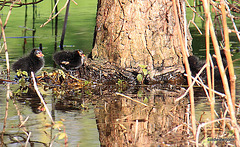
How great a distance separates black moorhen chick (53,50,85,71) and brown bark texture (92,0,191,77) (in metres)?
0.61

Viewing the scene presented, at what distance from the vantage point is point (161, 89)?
5.89 meters

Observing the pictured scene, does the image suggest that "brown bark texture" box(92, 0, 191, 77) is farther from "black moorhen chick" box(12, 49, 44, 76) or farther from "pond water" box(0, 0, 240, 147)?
"black moorhen chick" box(12, 49, 44, 76)

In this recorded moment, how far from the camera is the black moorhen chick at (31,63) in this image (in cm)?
695

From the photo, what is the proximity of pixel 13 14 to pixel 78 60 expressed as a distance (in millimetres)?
8642

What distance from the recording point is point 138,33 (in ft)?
20.4

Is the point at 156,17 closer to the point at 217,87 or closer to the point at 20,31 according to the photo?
the point at 217,87

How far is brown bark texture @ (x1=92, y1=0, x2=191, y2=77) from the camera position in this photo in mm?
6191

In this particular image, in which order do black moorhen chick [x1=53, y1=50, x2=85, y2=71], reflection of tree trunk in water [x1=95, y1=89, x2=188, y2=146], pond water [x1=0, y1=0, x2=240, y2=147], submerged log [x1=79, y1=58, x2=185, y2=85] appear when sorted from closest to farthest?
reflection of tree trunk in water [x1=95, y1=89, x2=188, y2=146] → pond water [x1=0, y1=0, x2=240, y2=147] → submerged log [x1=79, y1=58, x2=185, y2=85] → black moorhen chick [x1=53, y1=50, x2=85, y2=71]

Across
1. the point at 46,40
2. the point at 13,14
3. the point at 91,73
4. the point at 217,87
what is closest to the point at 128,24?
the point at 91,73

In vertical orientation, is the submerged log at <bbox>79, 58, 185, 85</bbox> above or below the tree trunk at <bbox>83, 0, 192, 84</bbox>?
below

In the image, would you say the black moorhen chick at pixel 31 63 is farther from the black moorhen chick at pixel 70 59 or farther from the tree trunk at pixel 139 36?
Answer: the tree trunk at pixel 139 36

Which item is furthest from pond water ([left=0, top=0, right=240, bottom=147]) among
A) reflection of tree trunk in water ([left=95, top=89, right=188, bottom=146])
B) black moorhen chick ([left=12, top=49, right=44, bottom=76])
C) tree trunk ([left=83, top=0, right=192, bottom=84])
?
tree trunk ([left=83, top=0, right=192, bottom=84])

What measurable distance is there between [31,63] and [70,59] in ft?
1.98

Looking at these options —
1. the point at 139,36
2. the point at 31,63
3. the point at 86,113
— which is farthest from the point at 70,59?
the point at 86,113
